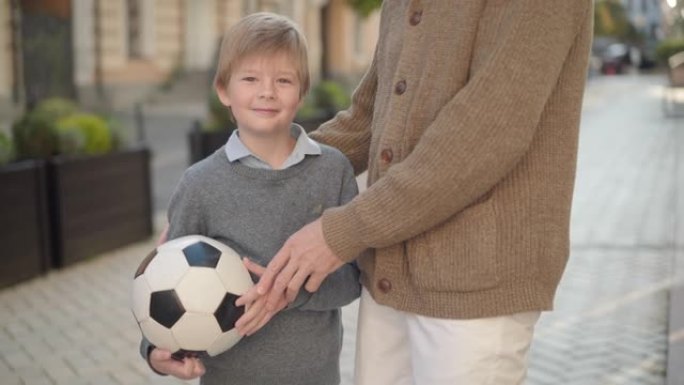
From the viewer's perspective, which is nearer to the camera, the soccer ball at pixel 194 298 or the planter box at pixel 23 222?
the soccer ball at pixel 194 298

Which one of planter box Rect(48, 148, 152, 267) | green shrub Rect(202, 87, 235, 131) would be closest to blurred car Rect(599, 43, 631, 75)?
green shrub Rect(202, 87, 235, 131)

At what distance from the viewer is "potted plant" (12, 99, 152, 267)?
8438mm

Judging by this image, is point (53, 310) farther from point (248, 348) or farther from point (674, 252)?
point (674, 252)

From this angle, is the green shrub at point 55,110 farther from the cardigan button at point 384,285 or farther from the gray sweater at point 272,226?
the cardigan button at point 384,285

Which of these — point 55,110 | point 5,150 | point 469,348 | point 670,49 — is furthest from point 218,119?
point 670,49

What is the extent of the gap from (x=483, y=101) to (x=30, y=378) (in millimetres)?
4031

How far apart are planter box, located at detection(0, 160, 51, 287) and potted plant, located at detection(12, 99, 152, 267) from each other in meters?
0.15

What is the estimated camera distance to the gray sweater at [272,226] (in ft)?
9.00

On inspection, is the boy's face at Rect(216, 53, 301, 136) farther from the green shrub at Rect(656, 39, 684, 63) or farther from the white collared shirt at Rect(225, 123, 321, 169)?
the green shrub at Rect(656, 39, 684, 63)

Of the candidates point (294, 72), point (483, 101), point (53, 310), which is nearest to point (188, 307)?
point (294, 72)

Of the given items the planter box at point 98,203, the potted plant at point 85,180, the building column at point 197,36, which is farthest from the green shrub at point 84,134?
the building column at point 197,36

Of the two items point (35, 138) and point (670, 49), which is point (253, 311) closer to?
point (35, 138)

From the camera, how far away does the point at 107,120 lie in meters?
10.3

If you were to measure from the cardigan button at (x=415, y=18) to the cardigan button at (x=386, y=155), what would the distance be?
0.30m
